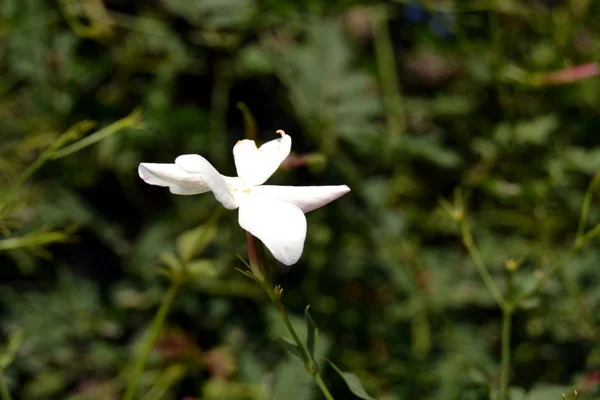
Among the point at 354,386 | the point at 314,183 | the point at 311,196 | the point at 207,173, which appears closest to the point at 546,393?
the point at 354,386

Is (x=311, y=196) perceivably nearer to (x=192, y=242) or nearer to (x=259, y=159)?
(x=259, y=159)

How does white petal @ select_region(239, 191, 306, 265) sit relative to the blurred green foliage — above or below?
above

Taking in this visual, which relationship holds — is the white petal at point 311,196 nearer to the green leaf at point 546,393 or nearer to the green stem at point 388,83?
the green leaf at point 546,393

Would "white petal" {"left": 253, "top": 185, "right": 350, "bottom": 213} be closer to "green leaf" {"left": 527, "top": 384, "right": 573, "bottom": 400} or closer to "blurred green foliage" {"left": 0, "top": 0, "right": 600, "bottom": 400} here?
"green leaf" {"left": 527, "top": 384, "right": 573, "bottom": 400}

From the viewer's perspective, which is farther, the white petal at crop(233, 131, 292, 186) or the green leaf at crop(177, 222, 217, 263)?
the green leaf at crop(177, 222, 217, 263)

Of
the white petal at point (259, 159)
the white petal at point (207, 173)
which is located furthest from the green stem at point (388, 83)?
the white petal at point (207, 173)

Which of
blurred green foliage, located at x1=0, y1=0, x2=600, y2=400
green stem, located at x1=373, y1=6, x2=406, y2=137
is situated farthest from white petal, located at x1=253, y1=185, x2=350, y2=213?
green stem, located at x1=373, y1=6, x2=406, y2=137
